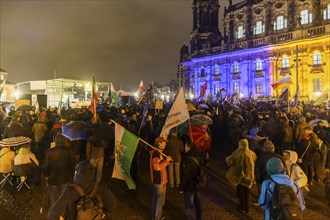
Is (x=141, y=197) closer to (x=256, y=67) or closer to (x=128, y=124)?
(x=128, y=124)

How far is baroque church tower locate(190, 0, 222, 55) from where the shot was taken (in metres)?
60.0

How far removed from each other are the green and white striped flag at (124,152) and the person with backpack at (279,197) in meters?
2.77

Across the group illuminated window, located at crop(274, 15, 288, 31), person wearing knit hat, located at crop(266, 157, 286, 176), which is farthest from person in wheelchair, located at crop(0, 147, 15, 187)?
illuminated window, located at crop(274, 15, 288, 31)

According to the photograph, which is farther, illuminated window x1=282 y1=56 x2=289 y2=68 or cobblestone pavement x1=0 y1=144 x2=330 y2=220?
illuminated window x1=282 y1=56 x2=289 y2=68

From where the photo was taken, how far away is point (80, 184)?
3682 millimetres

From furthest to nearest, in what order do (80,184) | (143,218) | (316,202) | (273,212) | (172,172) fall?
(172,172) < (316,202) < (143,218) < (273,212) < (80,184)

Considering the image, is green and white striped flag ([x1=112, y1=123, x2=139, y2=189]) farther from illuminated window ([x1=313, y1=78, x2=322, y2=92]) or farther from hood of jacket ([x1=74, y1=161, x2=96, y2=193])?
illuminated window ([x1=313, y1=78, x2=322, y2=92])

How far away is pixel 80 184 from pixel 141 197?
5065 mm

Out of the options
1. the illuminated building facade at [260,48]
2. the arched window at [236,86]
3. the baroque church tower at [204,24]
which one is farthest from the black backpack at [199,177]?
the baroque church tower at [204,24]

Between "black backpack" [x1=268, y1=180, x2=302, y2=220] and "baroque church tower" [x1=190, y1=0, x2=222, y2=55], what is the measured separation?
57.0 m

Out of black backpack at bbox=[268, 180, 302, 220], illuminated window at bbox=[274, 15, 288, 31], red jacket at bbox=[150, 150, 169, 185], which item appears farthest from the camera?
illuminated window at bbox=[274, 15, 288, 31]

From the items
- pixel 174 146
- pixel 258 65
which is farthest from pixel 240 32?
pixel 174 146

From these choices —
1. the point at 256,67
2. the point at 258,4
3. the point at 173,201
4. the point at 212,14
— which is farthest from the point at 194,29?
the point at 173,201

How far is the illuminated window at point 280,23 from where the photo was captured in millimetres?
47094
